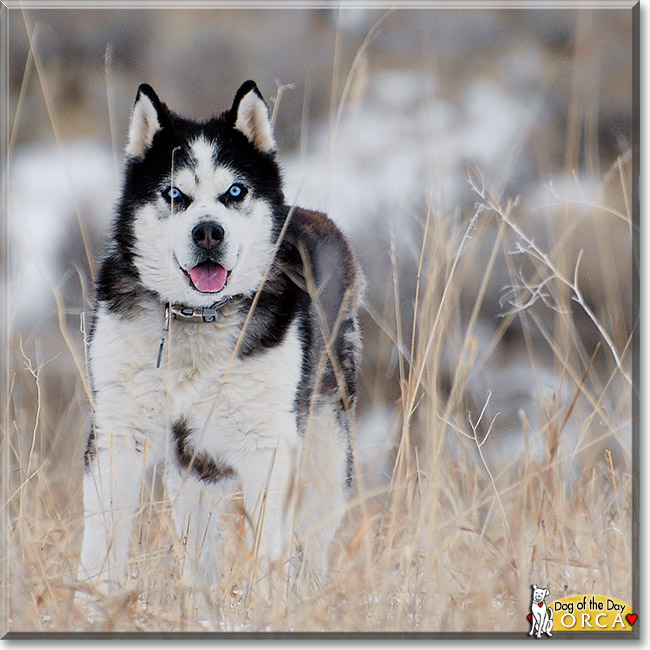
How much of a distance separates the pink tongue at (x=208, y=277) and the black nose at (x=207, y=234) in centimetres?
8

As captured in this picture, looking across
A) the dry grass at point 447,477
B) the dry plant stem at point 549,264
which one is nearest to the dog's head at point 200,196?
the dry grass at point 447,477

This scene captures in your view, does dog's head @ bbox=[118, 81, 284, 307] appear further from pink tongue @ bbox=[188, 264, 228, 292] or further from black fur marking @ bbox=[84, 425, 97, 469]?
black fur marking @ bbox=[84, 425, 97, 469]

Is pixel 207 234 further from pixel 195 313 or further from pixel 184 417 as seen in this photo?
pixel 184 417

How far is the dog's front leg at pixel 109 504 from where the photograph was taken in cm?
220

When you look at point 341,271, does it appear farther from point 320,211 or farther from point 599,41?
point 599,41

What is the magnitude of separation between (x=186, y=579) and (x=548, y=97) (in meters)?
1.88

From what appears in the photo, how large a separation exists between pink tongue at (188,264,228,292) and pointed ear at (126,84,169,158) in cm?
43

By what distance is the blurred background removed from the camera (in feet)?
8.01

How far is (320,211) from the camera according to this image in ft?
8.45

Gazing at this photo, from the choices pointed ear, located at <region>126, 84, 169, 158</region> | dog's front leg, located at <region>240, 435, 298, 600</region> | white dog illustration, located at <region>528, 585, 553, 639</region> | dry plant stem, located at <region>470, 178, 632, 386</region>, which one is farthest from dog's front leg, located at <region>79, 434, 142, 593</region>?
dry plant stem, located at <region>470, 178, 632, 386</region>

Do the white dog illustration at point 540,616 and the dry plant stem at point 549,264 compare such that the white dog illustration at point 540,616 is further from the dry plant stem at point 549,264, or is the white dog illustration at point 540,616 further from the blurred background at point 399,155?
the dry plant stem at point 549,264

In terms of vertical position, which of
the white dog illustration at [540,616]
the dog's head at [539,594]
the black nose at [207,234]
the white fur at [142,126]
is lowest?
the white dog illustration at [540,616]

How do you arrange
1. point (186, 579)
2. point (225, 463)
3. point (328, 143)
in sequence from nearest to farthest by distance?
point (186, 579)
point (225, 463)
point (328, 143)

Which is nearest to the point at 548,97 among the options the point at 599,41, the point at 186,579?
the point at 599,41
